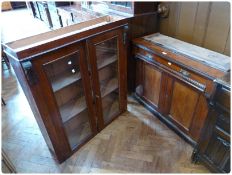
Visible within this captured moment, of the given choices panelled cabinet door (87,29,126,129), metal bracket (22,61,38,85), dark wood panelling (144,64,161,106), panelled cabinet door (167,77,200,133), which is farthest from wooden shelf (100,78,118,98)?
metal bracket (22,61,38,85)

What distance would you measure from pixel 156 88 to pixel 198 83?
530 millimetres

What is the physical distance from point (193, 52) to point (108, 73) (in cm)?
79

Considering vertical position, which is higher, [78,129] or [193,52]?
[193,52]

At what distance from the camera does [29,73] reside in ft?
3.43

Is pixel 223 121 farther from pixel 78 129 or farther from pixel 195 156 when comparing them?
pixel 78 129

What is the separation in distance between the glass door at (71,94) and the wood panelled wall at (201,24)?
1.10 m

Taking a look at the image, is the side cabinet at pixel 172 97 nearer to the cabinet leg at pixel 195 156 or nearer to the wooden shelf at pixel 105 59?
the cabinet leg at pixel 195 156

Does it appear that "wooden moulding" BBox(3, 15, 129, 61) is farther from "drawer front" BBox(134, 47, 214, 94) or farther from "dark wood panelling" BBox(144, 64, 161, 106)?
"dark wood panelling" BBox(144, 64, 161, 106)

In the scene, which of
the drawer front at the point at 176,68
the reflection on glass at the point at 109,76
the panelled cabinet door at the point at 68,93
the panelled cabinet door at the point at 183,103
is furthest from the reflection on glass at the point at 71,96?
the panelled cabinet door at the point at 183,103

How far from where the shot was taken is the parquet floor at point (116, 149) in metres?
1.59

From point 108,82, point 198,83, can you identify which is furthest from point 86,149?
point 198,83

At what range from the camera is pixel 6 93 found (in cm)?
256

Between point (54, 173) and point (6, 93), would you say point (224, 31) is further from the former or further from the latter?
point (6, 93)

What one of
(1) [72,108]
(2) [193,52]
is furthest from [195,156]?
(1) [72,108]
